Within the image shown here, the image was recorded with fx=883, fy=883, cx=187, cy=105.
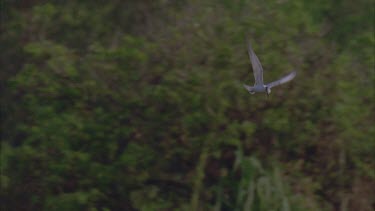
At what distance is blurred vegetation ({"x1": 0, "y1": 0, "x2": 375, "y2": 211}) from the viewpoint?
704cm

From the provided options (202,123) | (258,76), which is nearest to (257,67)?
(258,76)

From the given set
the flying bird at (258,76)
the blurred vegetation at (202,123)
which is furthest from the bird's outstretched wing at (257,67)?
the blurred vegetation at (202,123)

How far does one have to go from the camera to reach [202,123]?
7.07 meters

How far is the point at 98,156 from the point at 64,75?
0.73 meters

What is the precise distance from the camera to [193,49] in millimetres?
Answer: 7207

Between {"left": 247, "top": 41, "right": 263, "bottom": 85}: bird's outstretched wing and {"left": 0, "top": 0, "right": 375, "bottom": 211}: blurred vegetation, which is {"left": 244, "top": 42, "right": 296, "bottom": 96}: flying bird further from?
{"left": 0, "top": 0, "right": 375, "bottom": 211}: blurred vegetation

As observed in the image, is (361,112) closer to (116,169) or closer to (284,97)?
(284,97)

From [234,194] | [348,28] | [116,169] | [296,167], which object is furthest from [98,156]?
[348,28]

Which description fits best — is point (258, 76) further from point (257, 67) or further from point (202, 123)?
point (202, 123)

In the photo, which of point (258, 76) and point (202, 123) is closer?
point (258, 76)

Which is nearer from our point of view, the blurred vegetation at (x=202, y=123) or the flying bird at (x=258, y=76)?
the flying bird at (x=258, y=76)

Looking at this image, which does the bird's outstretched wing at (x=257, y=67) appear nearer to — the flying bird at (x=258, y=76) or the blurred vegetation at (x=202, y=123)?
the flying bird at (x=258, y=76)

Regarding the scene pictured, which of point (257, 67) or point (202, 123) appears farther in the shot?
point (202, 123)

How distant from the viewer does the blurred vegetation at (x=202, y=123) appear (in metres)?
7.04
